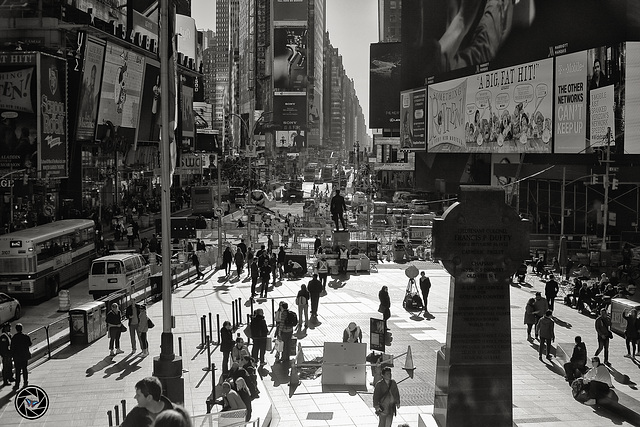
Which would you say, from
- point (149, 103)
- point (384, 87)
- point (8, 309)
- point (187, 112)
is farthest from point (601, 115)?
point (384, 87)

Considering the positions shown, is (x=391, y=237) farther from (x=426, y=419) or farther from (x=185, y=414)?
(x=185, y=414)

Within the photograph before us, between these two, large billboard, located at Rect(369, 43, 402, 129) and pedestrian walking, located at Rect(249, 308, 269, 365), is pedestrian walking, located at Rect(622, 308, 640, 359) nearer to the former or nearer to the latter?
pedestrian walking, located at Rect(249, 308, 269, 365)

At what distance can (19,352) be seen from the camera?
56.0 ft

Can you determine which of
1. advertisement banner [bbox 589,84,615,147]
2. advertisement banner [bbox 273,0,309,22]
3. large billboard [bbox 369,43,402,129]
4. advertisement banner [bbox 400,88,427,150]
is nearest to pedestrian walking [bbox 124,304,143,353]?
advertisement banner [bbox 589,84,615,147]

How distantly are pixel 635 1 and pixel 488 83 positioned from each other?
1552 centimetres

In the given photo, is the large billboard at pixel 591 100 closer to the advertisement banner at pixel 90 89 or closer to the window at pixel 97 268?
the window at pixel 97 268

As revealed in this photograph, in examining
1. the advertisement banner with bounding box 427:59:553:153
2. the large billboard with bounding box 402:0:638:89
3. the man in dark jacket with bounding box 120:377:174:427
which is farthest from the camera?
the advertisement banner with bounding box 427:59:553:153

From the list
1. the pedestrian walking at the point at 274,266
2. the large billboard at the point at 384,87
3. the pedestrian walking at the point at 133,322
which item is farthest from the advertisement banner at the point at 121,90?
the large billboard at the point at 384,87

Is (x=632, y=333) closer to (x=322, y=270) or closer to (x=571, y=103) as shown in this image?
(x=322, y=270)

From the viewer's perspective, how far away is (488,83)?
59844 millimetres

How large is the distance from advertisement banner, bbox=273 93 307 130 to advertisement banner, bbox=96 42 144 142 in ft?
387

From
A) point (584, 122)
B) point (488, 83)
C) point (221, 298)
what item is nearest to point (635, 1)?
point (584, 122)

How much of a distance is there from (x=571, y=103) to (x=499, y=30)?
1309 cm

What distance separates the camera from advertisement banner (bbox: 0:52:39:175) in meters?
45.2
